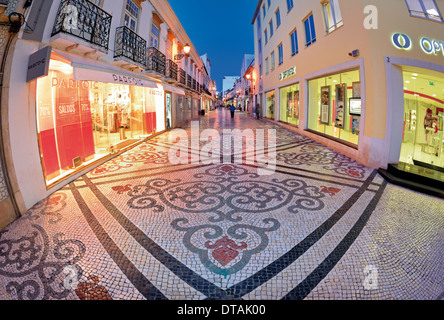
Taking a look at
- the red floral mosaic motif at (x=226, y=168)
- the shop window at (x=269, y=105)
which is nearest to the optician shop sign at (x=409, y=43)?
the red floral mosaic motif at (x=226, y=168)

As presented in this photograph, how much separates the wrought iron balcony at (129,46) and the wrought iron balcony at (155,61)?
0.59 metres

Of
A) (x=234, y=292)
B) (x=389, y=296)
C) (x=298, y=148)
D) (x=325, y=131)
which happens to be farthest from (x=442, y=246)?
(x=325, y=131)

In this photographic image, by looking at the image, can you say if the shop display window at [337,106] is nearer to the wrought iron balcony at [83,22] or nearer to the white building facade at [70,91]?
the white building facade at [70,91]

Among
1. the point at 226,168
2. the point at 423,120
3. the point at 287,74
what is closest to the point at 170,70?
the point at 287,74

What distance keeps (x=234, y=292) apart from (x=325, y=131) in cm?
911

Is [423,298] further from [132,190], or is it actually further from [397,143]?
[397,143]

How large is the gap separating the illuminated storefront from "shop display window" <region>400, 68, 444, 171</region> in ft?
28.6

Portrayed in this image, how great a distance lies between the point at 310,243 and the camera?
2.56 meters

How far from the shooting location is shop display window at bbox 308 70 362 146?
7.15 meters

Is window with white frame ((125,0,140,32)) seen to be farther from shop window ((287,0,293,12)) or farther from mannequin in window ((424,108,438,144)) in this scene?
mannequin in window ((424,108,438,144))

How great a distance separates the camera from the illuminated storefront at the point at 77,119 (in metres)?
4.28

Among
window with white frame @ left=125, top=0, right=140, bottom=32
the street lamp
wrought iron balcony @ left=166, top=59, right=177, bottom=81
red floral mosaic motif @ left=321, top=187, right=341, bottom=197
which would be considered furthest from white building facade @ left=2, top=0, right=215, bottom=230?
red floral mosaic motif @ left=321, top=187, right=341, bottom=197

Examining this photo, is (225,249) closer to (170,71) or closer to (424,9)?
(424,9)

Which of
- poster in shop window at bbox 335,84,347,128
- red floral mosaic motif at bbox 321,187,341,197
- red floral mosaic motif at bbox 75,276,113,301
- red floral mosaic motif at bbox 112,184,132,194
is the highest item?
poster in shop window at bbox 335,84,347,128
